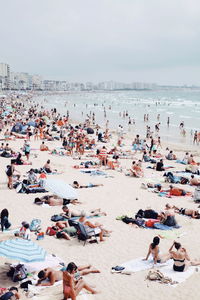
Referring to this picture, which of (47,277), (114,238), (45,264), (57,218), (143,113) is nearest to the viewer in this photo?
(47,277)

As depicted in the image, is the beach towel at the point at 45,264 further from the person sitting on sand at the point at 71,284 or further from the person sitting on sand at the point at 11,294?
the person sitting on sand at the point at 71,284

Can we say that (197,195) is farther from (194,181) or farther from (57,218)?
(57,218)

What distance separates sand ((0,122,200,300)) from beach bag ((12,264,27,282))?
156mm

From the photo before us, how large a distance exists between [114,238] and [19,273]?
2617 mm

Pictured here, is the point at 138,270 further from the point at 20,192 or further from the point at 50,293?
the point at 20,192

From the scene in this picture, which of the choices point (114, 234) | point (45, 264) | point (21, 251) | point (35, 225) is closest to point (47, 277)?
point (45, 264)

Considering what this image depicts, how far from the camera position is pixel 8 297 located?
16.6 feet

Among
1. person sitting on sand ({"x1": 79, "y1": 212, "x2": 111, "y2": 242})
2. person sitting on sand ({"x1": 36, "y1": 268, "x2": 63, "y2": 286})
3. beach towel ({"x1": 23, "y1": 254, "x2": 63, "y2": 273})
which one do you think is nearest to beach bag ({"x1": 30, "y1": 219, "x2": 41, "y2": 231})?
person sitting on sand ({"x1": 79, "y1": 212, "x2": 111, "y2": 242})

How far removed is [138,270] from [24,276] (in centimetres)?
206

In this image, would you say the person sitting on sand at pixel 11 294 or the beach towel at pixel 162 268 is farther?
the beach towel at pixel 162 268

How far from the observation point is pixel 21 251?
5.91 meters

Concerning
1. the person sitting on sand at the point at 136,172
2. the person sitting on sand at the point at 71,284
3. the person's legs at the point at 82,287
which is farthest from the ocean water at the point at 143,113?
the person sitting on sand at the point at 71,284

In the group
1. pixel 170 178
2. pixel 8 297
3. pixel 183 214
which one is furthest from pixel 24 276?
pixel 170 178

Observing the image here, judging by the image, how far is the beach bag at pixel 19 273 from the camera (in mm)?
5891
